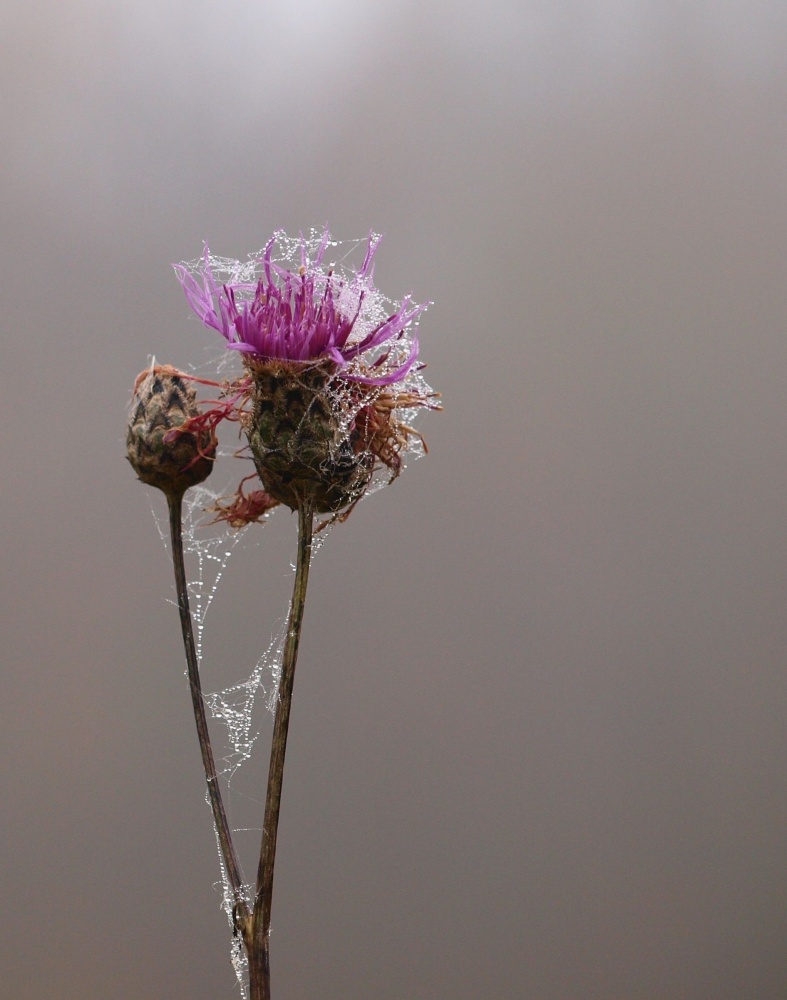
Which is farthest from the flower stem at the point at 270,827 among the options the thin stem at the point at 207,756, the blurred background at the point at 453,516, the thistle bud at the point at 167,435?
the blurred background at the point at 453,516

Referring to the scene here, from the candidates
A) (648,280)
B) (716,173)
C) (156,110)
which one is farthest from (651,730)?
(156,110)

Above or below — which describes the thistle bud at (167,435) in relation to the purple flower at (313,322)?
below

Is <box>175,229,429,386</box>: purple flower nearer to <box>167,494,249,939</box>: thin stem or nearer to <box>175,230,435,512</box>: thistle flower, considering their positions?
<box>175,230,435,512</box>: thistle flower

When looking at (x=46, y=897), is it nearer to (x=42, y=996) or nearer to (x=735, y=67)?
(x=42, y=996)

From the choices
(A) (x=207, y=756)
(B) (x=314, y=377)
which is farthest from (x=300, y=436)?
(A) (x=207, y=756)

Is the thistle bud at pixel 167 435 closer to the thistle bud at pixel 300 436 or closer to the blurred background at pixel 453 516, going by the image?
the thistle bud at pixel 300 436

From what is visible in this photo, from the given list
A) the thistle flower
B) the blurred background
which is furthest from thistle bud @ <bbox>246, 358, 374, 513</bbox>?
the blurred background
